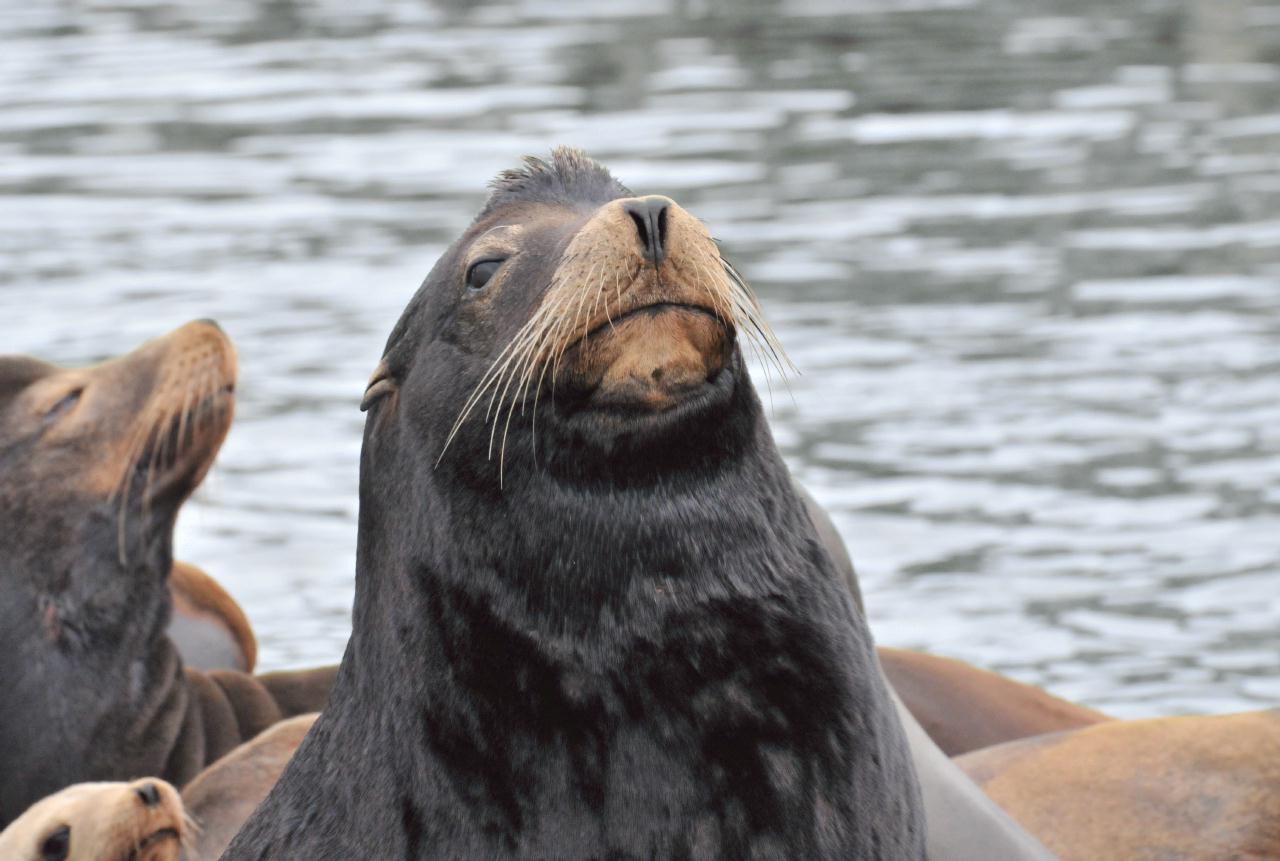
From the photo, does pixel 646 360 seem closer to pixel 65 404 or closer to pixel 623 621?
pixel 623 621

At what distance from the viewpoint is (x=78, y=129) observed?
1648cm

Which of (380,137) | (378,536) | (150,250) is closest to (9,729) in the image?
(378,536)

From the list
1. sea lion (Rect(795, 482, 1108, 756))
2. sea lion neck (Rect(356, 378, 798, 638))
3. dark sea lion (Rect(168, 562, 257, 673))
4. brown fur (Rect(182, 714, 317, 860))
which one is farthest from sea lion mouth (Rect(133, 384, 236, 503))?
sea lion neck (Rect(356, 378, 798, 638))

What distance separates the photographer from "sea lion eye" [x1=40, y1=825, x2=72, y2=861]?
4090 mm

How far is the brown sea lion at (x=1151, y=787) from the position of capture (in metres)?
4.42

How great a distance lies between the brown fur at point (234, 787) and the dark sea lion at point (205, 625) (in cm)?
147

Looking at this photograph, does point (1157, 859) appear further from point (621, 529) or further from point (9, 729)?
point (9, 729)

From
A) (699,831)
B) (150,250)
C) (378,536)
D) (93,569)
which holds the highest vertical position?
(378,536)

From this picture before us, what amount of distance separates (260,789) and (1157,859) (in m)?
1.78

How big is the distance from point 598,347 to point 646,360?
7 centimetres

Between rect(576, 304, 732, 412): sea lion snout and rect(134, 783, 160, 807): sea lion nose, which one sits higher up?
rect(576, 304, 732, 412): sea lion snout

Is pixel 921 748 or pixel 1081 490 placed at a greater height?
pixel 921 748

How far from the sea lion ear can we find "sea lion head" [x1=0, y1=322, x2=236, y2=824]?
1953 millimetres

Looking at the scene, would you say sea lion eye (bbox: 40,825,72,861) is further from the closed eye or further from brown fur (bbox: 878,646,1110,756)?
brown fur (bbox: 878,646,1110,756)
